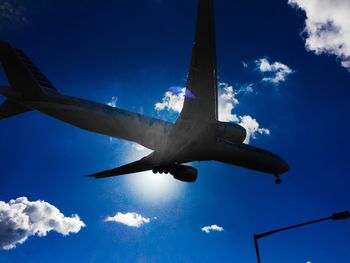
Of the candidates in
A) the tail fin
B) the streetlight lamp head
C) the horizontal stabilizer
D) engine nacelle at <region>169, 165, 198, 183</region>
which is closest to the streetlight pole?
the streetlight lamp head

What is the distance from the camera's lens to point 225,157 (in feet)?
65.9

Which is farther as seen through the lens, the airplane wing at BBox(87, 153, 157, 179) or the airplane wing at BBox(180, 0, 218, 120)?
the airplane wing at BBox(87, 153, 157, 179)

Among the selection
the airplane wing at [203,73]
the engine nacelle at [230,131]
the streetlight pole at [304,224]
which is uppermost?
the airplane wing at [203,73]

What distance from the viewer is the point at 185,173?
68.8 ft

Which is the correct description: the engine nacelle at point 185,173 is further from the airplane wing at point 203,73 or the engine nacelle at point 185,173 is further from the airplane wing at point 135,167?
the airplane wing at point 203,73

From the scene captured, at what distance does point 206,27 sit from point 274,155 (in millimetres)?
12683

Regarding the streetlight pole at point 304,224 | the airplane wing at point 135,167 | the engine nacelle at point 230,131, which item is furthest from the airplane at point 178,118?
the streetlight pole at point 304,224

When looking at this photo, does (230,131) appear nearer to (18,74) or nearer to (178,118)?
(178,118)

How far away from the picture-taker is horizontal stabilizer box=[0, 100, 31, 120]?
59.2 ft

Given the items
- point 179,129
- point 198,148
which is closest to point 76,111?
point 179,129

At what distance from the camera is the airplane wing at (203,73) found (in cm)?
1267

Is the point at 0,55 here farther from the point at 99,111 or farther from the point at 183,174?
the point at 183,174

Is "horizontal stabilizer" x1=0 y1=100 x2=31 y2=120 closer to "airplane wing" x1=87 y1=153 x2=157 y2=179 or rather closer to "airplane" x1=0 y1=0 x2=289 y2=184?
"airplane" x1=0 y1=0 x2=289 y2=184

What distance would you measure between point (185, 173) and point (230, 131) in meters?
5.66
